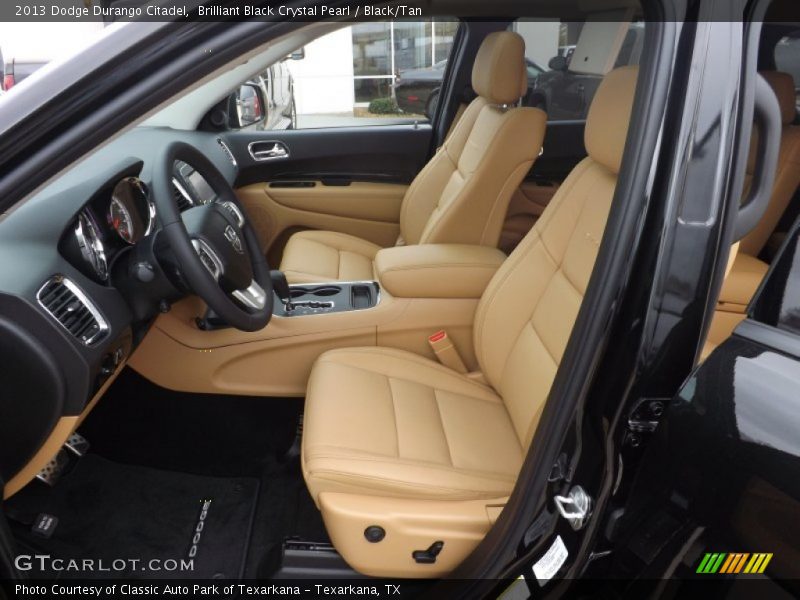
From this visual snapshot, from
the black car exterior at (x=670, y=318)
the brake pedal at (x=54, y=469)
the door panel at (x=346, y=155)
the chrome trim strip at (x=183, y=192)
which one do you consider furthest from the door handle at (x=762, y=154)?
the door panel at (x=346, y=155)

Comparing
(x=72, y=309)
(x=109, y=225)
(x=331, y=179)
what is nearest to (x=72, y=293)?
(x=72, y=309)

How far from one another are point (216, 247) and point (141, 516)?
777 millimetres

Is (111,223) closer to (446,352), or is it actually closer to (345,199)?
(446,352)

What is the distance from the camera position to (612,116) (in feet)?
3.87

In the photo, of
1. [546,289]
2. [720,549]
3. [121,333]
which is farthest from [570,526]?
[121,333]

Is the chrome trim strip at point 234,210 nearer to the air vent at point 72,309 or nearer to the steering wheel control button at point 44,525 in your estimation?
the air vent at point 72,309

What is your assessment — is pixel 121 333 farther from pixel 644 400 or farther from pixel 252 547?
pixel 644 400

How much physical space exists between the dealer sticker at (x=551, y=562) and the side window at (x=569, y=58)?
57.5 inches

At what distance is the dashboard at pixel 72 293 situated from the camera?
3.51 feet

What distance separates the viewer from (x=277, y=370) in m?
1.77

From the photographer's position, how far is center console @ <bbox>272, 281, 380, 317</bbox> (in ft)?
5.91

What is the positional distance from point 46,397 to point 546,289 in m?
0.99

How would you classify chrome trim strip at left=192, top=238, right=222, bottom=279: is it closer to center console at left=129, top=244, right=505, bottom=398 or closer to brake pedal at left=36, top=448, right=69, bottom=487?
center console at left=129, top=244, right=505, bottom=398

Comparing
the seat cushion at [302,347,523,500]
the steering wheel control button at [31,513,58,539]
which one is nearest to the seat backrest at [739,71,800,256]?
the seat cushion at [302,347,523,500]
